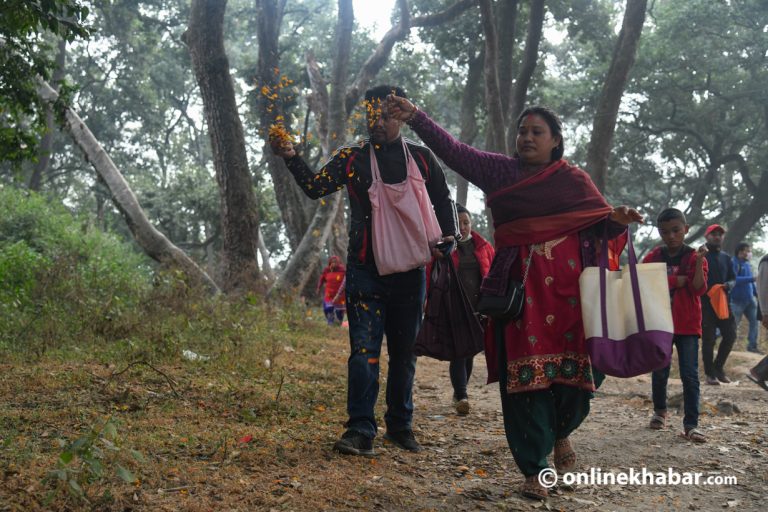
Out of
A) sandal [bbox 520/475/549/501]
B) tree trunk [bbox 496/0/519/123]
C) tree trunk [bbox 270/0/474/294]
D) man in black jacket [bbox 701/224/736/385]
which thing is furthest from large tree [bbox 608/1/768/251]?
sandal [bbox 520/475/549/501]

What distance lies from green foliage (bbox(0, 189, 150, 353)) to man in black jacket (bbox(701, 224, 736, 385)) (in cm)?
669

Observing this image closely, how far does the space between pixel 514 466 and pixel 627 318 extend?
143cm

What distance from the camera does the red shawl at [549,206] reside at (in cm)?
422

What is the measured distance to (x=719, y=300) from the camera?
923cm

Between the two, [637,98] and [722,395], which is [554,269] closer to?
[722,395]

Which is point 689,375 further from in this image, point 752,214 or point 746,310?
point 752,214

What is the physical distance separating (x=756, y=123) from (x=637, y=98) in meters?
4.00

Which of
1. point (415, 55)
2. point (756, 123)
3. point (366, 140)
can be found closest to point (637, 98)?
point (756, 123)

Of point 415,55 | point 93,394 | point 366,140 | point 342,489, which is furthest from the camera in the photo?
point 415,55

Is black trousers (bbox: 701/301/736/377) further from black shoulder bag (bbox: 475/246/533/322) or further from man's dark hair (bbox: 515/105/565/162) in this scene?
black shoulder bag (bbox: 475/246/533/322)

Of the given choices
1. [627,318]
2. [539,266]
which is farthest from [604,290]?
[539,266]

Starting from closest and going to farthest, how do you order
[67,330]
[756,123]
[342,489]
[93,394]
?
[342,489], [93,394], [67,330], [756,123]

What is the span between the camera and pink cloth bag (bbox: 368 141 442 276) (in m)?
4.81

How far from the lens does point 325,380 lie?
798cm
